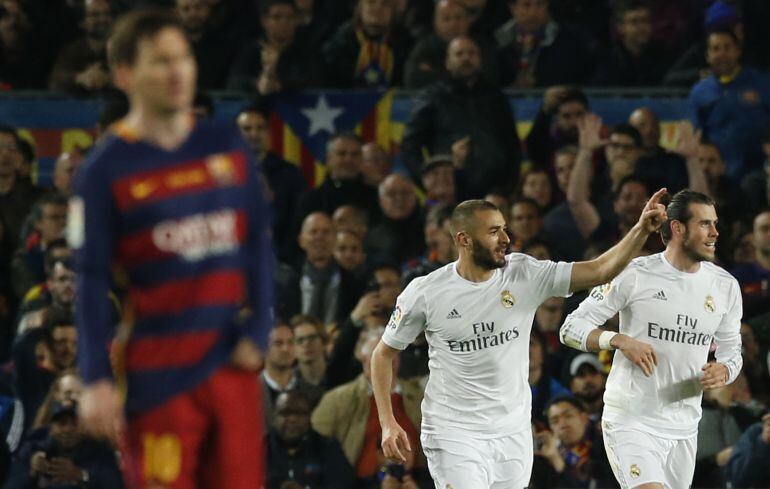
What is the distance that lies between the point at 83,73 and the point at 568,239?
450 cm

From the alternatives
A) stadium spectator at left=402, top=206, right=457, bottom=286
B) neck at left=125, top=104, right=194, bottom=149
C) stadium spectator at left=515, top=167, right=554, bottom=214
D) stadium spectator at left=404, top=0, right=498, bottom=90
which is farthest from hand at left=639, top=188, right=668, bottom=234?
stadium spectator at left=404, top=0, right=498, bottom=90

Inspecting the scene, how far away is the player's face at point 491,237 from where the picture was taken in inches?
302

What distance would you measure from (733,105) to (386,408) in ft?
18.6

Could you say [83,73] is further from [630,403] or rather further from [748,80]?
[630,403]

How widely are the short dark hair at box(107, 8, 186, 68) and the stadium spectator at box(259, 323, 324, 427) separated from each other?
5.97 m

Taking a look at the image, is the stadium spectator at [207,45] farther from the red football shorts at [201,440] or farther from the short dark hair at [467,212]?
the red football shorts at [201,440]

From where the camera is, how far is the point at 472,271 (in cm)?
787

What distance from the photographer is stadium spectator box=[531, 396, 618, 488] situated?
9.97 metres

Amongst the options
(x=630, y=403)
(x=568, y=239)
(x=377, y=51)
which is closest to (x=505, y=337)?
(x=630, y=403)

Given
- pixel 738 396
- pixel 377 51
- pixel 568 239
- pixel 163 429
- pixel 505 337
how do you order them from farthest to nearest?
pixel 377 51 < pixel 568 239 < pixel 738 396 < pixel 505 337 < pixel 163 429

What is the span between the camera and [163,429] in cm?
474

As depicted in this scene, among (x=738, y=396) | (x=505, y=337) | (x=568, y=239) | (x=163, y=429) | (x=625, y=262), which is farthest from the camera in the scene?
(x=568, y=239)

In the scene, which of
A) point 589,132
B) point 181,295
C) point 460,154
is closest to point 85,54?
point 460,154

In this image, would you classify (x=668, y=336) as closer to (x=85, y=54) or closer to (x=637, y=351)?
(x=637, y=351)
